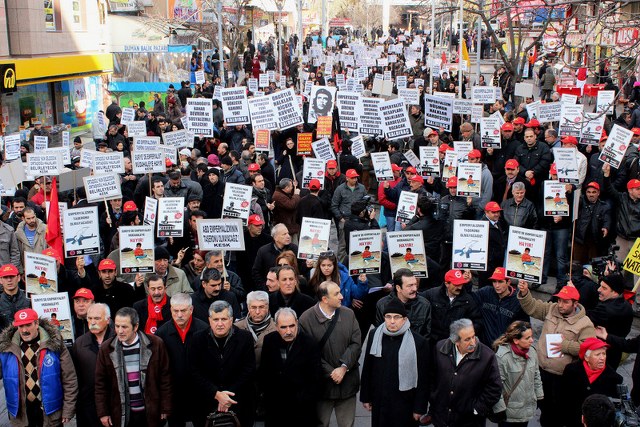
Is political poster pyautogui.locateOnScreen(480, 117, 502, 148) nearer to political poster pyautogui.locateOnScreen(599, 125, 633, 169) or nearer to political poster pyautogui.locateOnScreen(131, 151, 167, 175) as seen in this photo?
political poster pyautogui.locateOnScreen(599, 125, 633, 169)

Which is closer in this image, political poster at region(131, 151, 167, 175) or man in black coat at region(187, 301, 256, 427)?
man in black coat at region(187, 301, 256, 427)

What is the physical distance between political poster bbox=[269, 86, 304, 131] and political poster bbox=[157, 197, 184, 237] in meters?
6.01

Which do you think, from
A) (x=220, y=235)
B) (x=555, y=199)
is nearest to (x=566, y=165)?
(x=555, y=199)

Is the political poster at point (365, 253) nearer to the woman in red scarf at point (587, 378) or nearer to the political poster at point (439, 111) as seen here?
the woman in red scarf at point (587, 378)

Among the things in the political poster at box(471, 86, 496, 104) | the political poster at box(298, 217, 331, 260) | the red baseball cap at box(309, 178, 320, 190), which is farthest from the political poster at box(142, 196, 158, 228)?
the political poster at box(471, 86, 496, 104)

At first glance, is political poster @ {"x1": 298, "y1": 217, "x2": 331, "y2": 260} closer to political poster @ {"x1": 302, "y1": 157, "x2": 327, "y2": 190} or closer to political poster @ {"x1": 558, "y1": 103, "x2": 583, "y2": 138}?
political poster @ {"x1": 302, "y1": 157, "x2": 327, "y2": 190}

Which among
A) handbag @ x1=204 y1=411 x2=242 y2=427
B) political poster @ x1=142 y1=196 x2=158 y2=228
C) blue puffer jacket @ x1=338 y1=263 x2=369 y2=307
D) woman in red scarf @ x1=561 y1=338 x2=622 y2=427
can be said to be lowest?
handbag @ x1=204 y1=411 x2=242 y2=427

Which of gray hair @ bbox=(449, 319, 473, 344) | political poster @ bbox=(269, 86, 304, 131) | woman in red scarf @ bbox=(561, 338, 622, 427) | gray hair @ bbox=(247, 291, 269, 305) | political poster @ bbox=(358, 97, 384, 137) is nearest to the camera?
gray hair @ bbox=(449, 319, 473, 344)

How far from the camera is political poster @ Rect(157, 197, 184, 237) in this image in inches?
449

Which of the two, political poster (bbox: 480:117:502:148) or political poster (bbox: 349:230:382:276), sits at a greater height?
political poster (bbox: 480:117:502:148)

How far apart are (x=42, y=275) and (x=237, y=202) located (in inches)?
136

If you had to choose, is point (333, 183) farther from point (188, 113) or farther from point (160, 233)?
point (188, 113)

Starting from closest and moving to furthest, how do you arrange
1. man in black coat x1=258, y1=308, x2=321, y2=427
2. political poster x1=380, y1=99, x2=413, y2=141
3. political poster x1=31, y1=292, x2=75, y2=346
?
man in black coat x1=258, y1=308, x2=321, y2=427
political poster x1=31, y1=292, x2=75, y2=346
political poster x1=380, y1=99, x2=413, y2=141

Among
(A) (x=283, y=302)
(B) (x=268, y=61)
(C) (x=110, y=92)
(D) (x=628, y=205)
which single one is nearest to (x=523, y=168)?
(D) (x=628, y=205)
